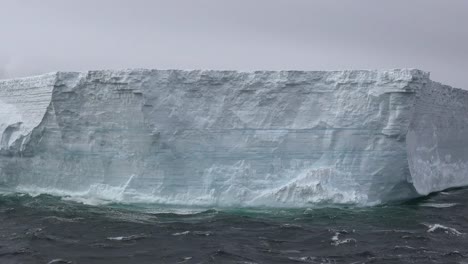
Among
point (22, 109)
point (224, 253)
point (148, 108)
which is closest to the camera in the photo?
point (224, 253)

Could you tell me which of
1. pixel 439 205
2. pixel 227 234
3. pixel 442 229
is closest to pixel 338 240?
pixel 227 234

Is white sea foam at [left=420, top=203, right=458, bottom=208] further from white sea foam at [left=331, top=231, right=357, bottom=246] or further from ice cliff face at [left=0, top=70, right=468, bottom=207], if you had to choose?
white sea foam at [left=331, top=231, right=357, bottom=246]

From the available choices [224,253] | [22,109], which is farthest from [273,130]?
[22,109]

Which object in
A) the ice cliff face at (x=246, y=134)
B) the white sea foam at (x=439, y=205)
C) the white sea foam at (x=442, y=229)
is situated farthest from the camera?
the white sea foam at (x=439, y=205)

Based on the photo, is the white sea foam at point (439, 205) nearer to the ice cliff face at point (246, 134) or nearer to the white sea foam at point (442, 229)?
the ice cliff face at point (246, 134)

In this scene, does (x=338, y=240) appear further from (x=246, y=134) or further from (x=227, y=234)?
(x=246, y=134)

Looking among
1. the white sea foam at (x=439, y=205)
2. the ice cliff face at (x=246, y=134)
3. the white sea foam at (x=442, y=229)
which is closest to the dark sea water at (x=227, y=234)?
the white sea foam at (x=442, y=229)

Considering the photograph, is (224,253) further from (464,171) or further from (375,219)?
(464,171)
